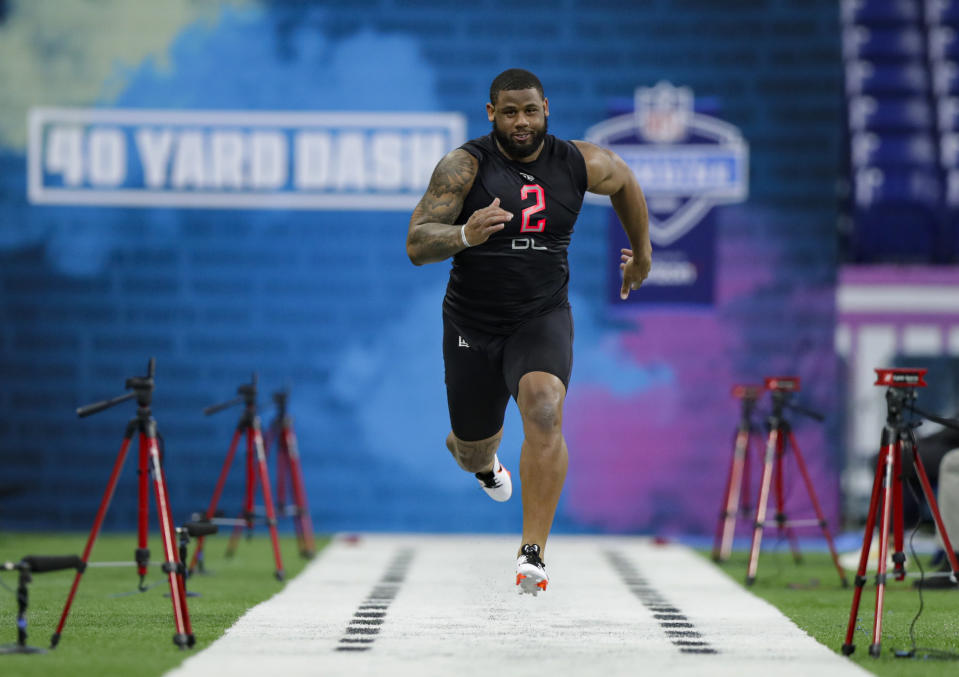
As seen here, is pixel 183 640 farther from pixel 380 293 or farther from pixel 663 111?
pixel 663 111

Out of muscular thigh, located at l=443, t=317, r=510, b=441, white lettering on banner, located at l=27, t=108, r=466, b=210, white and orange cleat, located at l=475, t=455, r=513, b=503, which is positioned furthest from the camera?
white lettering on banner, located at l=27, t=108, r=466, b=210

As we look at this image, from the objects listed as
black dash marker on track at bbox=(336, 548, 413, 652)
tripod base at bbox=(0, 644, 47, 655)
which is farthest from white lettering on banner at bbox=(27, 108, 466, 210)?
tripod base at bbox=(0, 644, 47, 655)

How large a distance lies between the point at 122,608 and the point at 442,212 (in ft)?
A: 6.54

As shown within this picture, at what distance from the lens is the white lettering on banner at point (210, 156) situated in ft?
28.3

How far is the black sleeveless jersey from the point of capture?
4414 mm

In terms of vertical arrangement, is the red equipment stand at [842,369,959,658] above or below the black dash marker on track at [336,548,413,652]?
above

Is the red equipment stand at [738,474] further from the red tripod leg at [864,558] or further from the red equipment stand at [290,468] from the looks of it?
the red tripod leg at [864,558]

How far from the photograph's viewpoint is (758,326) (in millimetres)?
8602

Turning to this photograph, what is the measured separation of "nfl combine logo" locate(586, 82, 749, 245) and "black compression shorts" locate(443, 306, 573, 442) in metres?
3.92

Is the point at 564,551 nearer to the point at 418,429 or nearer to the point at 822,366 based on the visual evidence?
the point at 418,429

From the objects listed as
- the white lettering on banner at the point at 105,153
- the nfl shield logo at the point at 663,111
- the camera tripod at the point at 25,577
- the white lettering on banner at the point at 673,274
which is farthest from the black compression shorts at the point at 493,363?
the white lettering on banner at the point at 105,153

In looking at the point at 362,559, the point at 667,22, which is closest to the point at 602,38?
the point at 667,22

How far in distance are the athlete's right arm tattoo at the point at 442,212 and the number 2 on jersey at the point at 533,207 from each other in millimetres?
178

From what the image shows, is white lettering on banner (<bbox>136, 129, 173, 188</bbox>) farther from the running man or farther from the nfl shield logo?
the running man
